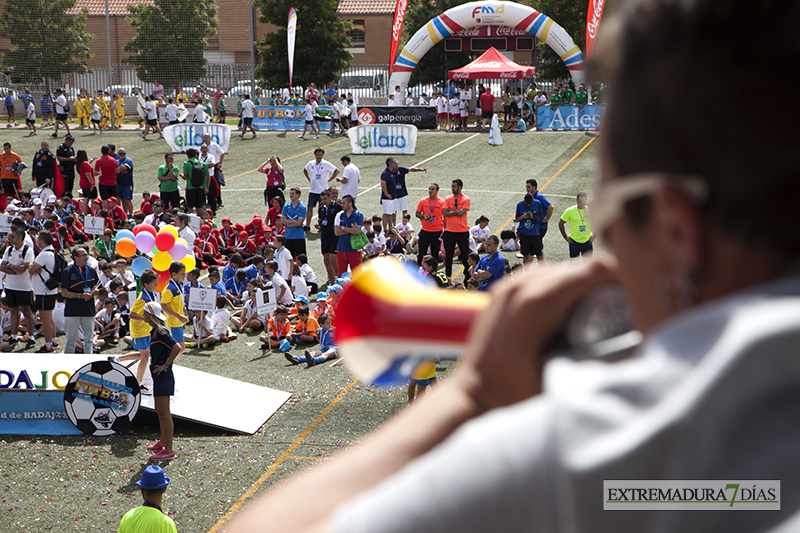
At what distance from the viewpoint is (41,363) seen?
10.8 metres

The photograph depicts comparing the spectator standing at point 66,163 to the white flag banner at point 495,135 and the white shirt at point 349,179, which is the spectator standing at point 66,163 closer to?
the white shirt at point 349,179

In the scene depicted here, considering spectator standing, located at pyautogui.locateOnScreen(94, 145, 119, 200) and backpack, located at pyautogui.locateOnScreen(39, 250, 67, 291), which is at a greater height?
spectator standing, located at pyautogui.locateOnScreen(94, 145, 119, 200)

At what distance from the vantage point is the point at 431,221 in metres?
15.3

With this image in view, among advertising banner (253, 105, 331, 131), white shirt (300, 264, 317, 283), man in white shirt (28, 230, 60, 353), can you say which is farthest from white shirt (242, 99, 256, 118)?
man in white shirt (28, 230, 60, 353)

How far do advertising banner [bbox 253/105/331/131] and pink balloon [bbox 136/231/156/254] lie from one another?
21971 mm

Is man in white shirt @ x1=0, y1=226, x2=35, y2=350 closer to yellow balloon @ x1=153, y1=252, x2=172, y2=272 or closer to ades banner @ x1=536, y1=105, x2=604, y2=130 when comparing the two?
yellow balloon @ x1=153, y1=252, x2=172, y2=272

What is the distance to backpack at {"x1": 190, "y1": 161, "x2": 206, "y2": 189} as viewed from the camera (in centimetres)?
1952

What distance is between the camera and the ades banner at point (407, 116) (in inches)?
1235

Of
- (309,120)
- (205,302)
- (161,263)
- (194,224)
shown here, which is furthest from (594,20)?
(161,263)

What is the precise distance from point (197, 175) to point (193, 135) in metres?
7.53

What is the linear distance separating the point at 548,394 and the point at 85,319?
42.4 feet

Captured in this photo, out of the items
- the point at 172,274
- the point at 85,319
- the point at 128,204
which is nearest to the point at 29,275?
the point at 85,319

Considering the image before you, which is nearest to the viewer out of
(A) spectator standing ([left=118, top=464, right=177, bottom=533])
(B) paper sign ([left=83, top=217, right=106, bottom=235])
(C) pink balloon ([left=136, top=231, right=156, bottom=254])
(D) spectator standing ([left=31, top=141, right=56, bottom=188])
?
(A) spectator standing ([left=118, top=464, right=177, bottom=533])

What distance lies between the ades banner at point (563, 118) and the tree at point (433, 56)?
1226 centimetres
